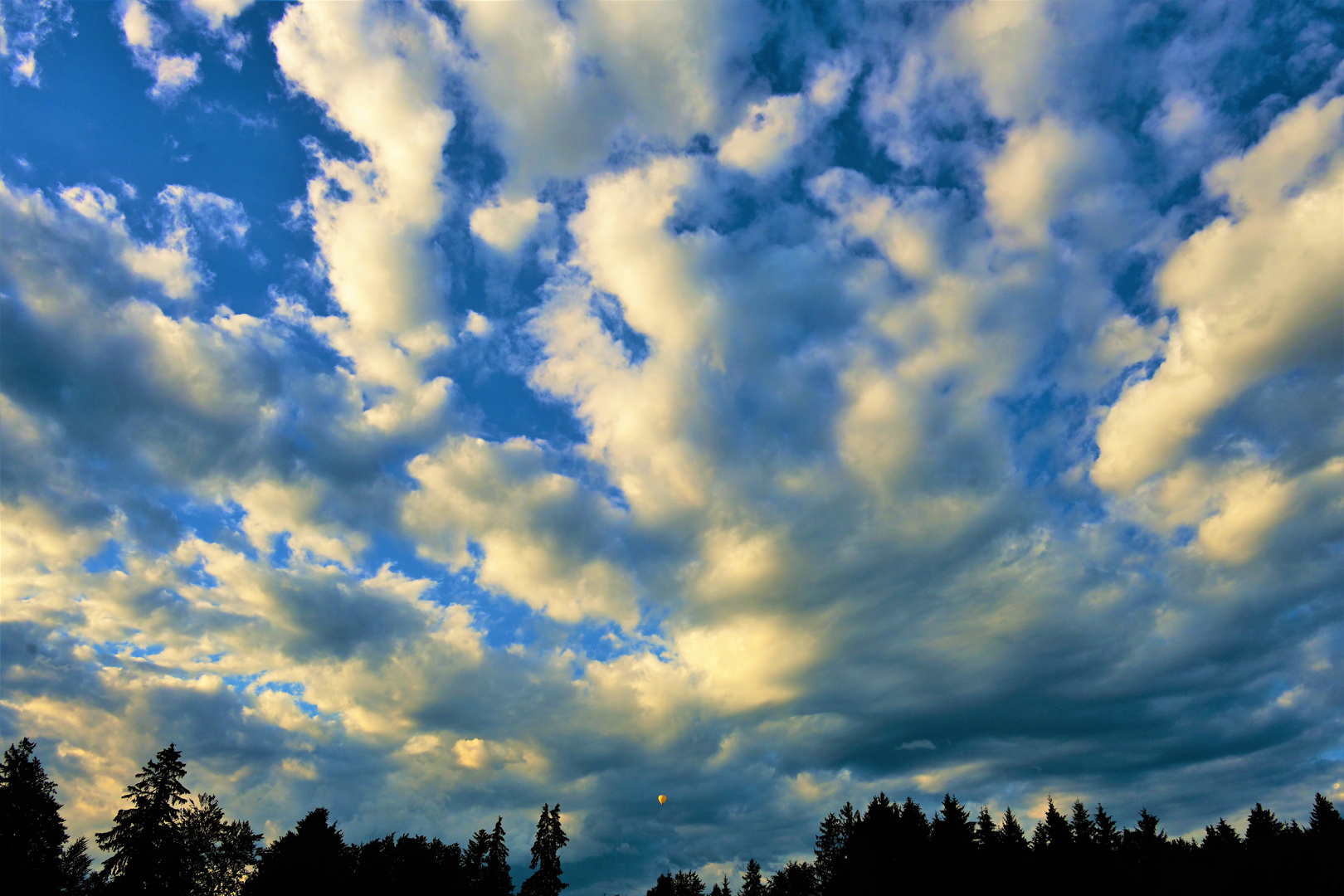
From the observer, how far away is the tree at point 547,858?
11969 cm

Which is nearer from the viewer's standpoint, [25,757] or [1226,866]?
[1226,866]

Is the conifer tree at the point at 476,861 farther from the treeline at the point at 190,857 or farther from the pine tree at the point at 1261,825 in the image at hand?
the pine tree at the point at 1261,825

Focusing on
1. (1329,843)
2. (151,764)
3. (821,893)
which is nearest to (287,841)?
(151,764)

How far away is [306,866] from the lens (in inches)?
3433

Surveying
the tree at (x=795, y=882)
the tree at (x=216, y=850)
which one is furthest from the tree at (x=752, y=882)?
the tree at (x=216, y=850)

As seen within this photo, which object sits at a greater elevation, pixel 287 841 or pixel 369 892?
pixel 287 841

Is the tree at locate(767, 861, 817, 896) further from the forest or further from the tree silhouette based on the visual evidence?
the tree silhouette

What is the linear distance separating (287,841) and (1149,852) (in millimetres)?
109815

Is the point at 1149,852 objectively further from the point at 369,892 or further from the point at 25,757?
the point at 25,757

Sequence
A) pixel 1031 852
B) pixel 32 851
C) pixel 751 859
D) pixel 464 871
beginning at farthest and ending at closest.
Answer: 1. pixel 751 859
2. pixel 464 871
3. pixel 1031 852
4. pixel 32 851

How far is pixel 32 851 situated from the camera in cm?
7531

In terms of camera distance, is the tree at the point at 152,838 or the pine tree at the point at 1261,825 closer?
the tree at the point at 152,838

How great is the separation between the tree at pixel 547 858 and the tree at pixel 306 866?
36123mm

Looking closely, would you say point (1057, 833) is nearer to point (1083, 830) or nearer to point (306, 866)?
point (1083, 830)
